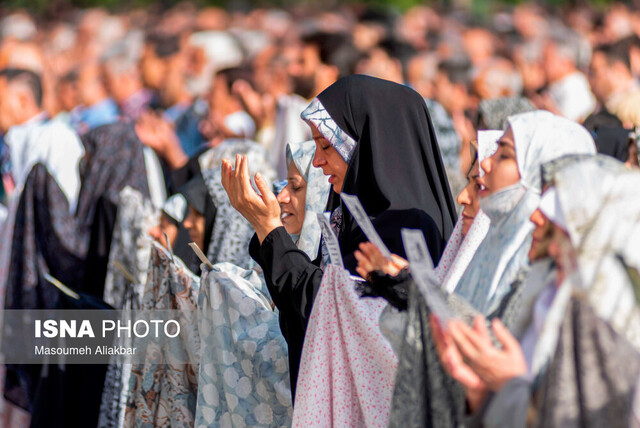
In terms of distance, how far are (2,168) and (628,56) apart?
14.2ft

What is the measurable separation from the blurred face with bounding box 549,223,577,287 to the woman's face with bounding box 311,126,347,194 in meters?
1.15

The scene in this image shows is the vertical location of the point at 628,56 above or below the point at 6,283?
above

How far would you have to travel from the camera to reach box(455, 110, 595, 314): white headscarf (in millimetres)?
2410

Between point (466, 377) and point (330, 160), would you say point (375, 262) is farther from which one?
point (330, 160)

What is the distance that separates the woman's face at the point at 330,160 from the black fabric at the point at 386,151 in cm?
5

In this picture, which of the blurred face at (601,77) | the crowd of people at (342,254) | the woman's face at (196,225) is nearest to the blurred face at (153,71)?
the crowd of people at (342,254)

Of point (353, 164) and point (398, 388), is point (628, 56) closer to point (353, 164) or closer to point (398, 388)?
point (353, 164)

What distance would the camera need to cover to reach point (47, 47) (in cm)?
1465

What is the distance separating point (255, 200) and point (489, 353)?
44.5 inches

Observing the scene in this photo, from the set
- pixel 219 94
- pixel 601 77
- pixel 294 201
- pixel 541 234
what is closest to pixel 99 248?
pixel 294 201

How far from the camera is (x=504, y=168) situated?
8.09 ft

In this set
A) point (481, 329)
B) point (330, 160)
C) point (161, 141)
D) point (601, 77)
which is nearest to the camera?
point (481, 329)

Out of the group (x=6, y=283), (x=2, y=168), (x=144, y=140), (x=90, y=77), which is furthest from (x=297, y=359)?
(x=90, y=77)

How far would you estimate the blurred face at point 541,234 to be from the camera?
6.87ft
